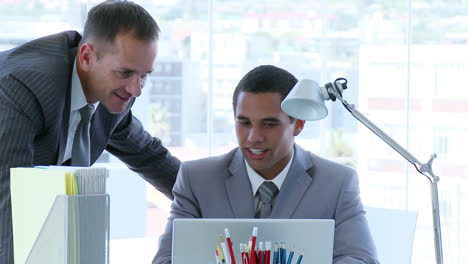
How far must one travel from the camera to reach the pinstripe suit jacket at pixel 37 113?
5.90 feet

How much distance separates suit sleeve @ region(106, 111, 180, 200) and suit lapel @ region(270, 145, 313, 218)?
27.7 inches

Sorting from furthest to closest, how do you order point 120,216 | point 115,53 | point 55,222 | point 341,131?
point 341,131 → point 120,216 → point 115,53 → point 55,222

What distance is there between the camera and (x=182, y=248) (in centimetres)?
160

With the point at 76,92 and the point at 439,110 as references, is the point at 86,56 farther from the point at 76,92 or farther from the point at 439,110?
the point at 439,110

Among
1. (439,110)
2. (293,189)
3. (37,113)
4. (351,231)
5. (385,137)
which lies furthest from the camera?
(439,110)

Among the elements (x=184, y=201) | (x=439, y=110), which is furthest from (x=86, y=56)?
(x=439, y=110)

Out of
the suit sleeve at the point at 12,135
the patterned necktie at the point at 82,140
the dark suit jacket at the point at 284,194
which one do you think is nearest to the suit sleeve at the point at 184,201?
the dark suit jacket at the point at 284,194

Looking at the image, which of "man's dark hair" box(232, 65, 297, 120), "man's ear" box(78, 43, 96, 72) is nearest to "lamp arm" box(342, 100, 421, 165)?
"man's dark hair" box(232, 65, 297, 120)

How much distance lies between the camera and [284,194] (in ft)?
7.34

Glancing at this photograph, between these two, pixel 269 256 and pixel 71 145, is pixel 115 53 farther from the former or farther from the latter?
pixel 269 256

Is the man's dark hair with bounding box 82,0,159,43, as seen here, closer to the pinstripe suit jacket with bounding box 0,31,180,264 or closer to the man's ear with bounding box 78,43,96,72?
the man's ear with bounding box 78,43,96,72

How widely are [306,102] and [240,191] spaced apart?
508 mm

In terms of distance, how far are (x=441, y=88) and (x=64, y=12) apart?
3.04 meters

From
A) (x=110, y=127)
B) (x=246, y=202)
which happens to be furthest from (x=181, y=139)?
(x=246, y=202)
